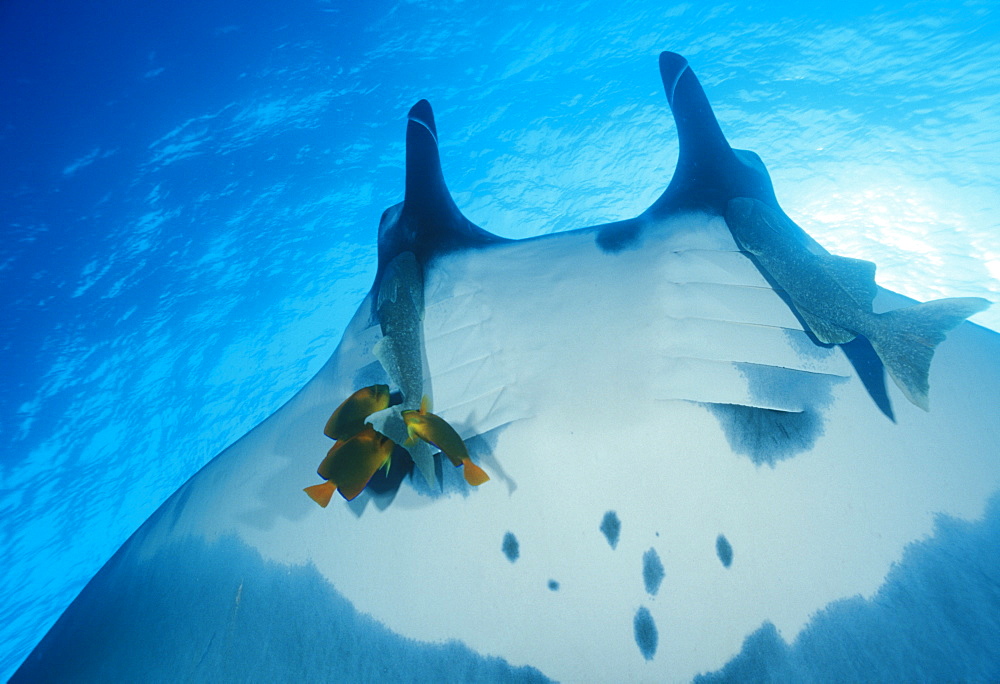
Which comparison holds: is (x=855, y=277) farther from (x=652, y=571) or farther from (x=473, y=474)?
(x=473, y=474)

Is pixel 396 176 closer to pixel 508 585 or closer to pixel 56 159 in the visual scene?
pixel 56 159

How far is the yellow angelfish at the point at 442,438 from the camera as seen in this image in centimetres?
134

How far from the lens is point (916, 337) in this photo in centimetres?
128

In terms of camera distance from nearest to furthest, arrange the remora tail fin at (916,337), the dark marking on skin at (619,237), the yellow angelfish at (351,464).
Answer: the remora tail fin at (916,337) → the yellow angelfish at (351,464) → the dark marking on skin at (619,237)

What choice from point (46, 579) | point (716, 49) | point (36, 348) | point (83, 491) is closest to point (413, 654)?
point (716, 49)

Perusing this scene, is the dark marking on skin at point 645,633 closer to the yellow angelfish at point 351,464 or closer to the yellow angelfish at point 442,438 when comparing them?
the yellow angelfish at point 442,438

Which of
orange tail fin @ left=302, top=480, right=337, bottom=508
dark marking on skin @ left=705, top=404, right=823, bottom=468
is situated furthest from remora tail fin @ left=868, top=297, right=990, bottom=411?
orange tail fin @ left=302, top=480, right=337, bottom=508

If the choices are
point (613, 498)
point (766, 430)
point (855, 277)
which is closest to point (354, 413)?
point (613, 498)

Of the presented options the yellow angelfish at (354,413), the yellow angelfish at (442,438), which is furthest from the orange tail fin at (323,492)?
the yellow angelfish at (442,438)

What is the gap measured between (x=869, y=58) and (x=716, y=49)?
3.06 metres

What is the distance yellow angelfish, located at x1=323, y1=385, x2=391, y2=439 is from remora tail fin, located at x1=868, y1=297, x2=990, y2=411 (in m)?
1.55

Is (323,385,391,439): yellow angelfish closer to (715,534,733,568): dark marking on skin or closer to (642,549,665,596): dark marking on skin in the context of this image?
(642,549,665,596): dark marking on skin

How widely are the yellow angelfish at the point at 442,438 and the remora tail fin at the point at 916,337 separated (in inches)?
48.3

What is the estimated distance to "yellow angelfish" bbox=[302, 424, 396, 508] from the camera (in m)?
1.35
